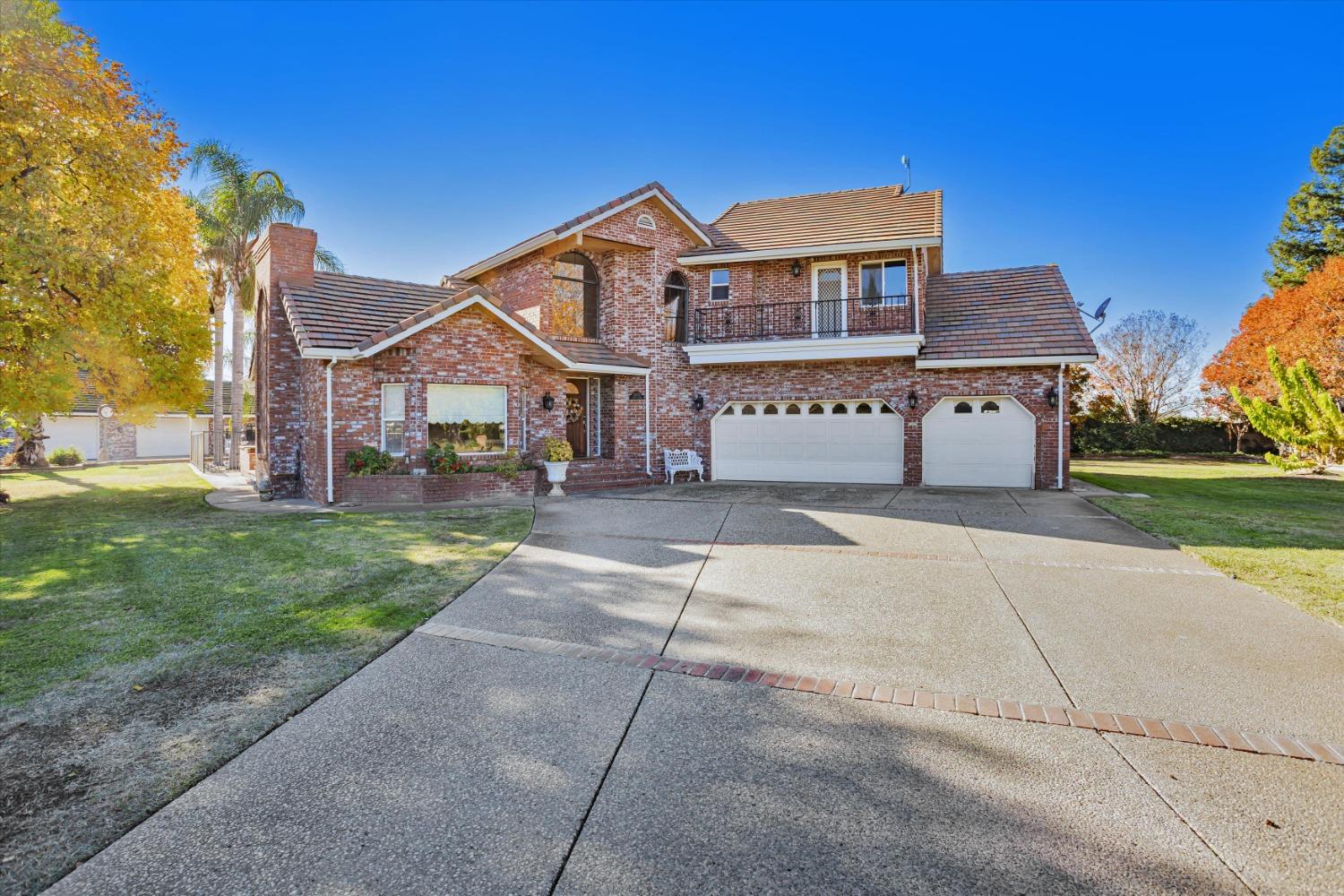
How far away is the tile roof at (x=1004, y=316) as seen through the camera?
49.6 ft

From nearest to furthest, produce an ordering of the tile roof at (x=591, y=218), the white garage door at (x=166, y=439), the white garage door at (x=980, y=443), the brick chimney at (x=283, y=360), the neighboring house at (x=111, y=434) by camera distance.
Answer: the brick chimney at (x=283, y=360) < the white garage door at (x=980, y=443) < the tile roof at (x=591, y=218) < the neighboring house at (x=111, y=434) < the white garage door at (x=166, y=439)

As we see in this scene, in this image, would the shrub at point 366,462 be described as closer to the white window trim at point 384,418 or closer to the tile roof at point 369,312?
the white window trim at point 384,418

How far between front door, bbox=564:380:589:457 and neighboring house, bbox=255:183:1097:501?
0.23 ft

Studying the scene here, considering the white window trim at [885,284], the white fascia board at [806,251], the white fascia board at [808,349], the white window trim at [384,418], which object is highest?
Answer: the white fascia board at [806,251]

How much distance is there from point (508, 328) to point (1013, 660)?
483 inches

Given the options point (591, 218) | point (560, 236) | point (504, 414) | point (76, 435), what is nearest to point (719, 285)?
point (591, 218)

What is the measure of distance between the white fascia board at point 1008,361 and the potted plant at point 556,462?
29.7ft

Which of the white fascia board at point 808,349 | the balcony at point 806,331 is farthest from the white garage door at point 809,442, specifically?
the balcony at point 806,331

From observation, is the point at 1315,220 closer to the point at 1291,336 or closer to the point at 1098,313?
the point at 1291,336

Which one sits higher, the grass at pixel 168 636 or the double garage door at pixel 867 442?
the double garage door at pixel 867 442

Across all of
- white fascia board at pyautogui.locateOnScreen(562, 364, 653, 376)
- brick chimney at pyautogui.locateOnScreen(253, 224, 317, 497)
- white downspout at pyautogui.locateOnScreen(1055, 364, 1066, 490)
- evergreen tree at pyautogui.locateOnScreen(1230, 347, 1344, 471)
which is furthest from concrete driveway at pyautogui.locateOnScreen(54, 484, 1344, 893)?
brick chimney at pyautogui.locateOnScreen(253, 224, 317, 497)

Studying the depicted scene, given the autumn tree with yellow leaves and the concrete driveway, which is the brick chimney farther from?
the concrete driveway

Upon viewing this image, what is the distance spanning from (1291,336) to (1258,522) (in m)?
21.7

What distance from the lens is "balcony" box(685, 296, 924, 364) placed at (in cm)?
1581
